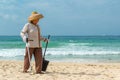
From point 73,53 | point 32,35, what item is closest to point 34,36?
point 32,35

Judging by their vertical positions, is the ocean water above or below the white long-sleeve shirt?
below

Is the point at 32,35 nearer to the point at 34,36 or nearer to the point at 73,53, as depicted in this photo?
the point at 34,36

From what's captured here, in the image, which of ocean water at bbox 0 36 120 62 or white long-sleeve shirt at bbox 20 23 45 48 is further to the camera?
ocean water at bbox 0 36 120 62

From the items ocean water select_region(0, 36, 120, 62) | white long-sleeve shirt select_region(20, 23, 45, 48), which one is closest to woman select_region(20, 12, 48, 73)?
white long-sleeve shirt select_region(20, 23, 45, 48)

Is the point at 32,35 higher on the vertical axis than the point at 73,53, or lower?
higher

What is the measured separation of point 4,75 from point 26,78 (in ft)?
2.55

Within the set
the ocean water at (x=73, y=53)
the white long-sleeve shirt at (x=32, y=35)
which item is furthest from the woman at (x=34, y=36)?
the ocean water at (x=73, y=53)

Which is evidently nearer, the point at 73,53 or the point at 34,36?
the point at 34,36

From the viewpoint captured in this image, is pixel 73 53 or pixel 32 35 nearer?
pixel 32 35

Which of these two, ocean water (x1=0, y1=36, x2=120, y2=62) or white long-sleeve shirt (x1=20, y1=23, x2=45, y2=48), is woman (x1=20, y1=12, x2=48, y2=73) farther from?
ocean water (x1=0, y1=36, x2=120, y2=62)

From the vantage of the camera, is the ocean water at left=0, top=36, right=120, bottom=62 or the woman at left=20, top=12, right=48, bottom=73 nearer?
the woman at left=20, top=12, right=48, bottom=73

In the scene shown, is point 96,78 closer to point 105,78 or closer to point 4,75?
point 105,78

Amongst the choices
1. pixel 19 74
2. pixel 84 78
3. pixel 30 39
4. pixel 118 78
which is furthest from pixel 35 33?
pixel 118 78

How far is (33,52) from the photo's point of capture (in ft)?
30.1
